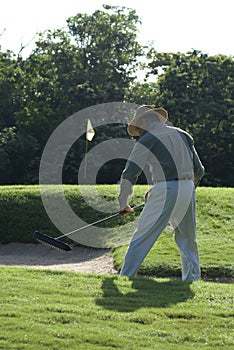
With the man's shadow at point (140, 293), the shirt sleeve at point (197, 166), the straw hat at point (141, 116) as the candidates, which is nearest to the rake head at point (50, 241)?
the man's shadow at point (140, 293)

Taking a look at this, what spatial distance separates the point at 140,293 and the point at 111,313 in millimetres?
923

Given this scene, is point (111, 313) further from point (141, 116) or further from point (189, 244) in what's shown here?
point (141, 116)

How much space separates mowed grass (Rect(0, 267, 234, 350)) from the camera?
557 cm

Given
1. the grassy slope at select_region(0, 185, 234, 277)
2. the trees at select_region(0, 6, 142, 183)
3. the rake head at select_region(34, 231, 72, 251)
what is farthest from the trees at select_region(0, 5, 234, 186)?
the rake head at select_region(34, 231, 72, 251)

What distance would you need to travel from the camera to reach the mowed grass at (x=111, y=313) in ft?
18.3

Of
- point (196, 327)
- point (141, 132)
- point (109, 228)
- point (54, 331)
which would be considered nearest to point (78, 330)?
point (54, 331)

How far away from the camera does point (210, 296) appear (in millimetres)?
7191

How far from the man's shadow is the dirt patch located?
15.2ft

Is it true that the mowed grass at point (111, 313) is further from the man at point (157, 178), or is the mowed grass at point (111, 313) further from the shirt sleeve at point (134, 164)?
the shirt sleeve at point (134, 164)

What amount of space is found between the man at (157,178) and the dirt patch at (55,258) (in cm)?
432

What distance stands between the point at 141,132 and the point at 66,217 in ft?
25.3

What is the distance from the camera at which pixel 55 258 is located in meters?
14.2

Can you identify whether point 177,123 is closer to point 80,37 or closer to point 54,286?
point 80,37

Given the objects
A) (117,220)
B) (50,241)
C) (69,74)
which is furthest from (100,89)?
(50,241)
